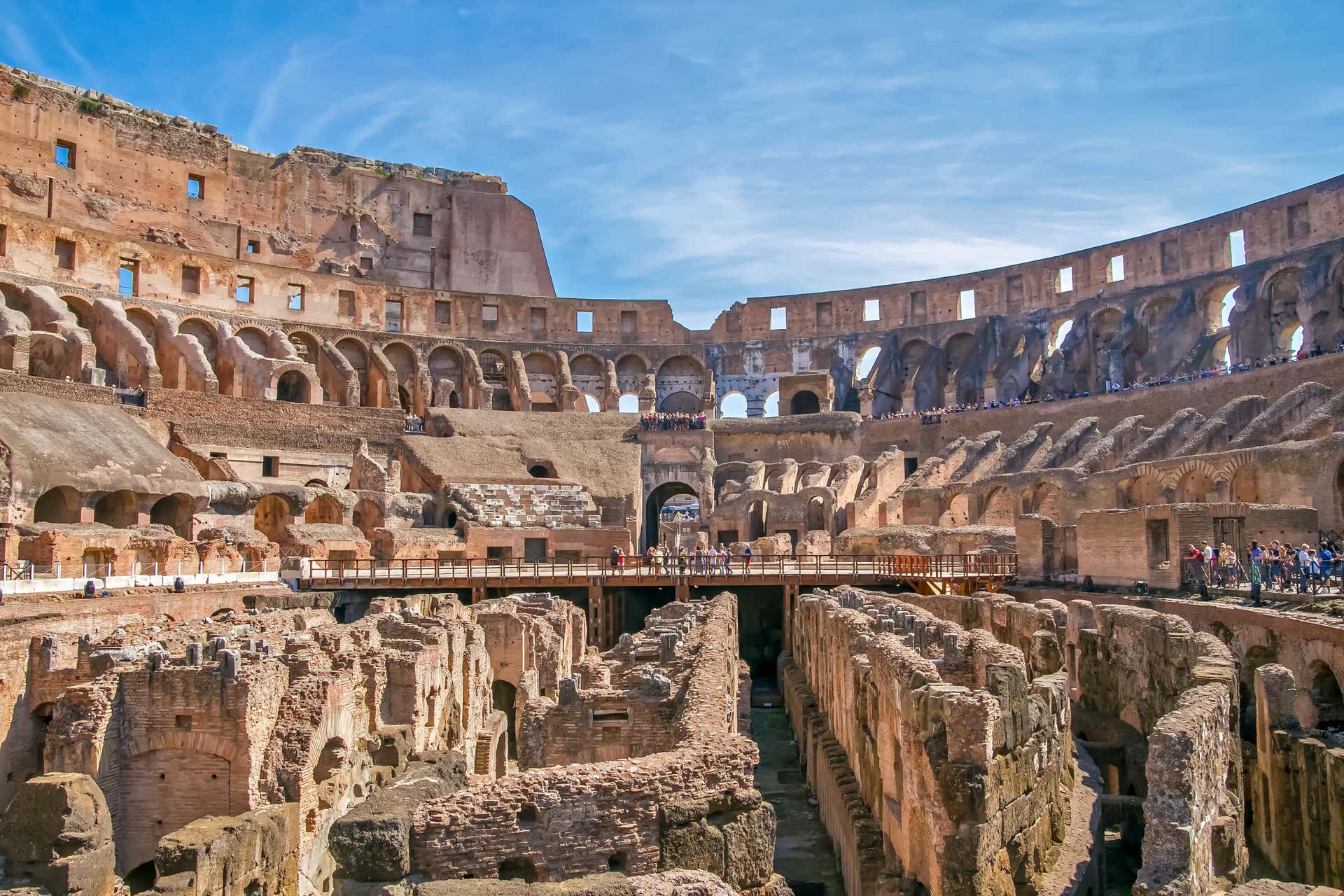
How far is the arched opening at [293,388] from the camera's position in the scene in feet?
160

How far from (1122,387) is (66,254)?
44.5 metres

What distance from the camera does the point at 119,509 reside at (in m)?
31.9

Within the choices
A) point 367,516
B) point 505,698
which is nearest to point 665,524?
point 367,516

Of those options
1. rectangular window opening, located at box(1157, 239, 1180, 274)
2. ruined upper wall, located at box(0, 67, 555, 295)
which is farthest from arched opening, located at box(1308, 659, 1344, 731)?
ruined upper wall, located at box(0, 67, 555, 295)

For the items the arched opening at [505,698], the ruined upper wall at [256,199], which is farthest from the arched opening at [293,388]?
the arched opening at [505,698]

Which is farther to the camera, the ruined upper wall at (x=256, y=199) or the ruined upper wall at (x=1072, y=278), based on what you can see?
A: the ruined upper wall at (x=256, y=199)

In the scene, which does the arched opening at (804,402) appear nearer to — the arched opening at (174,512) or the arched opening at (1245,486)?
the arched opening at (1245,486)

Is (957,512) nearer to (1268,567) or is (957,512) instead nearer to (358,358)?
(1268,567)

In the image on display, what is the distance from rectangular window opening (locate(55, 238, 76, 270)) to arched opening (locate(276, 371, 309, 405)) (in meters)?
9.33

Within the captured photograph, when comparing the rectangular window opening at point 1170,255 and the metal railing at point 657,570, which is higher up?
the rectangular window opening at point 1170,255

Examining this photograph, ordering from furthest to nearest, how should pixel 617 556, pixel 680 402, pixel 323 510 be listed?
1. pixel 680 402
2. pixel 323 510
3. pixel 617 556

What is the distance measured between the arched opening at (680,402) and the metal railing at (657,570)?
1025 inches

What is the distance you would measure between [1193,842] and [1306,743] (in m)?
4.76

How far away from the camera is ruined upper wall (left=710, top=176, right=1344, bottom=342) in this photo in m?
45.4
